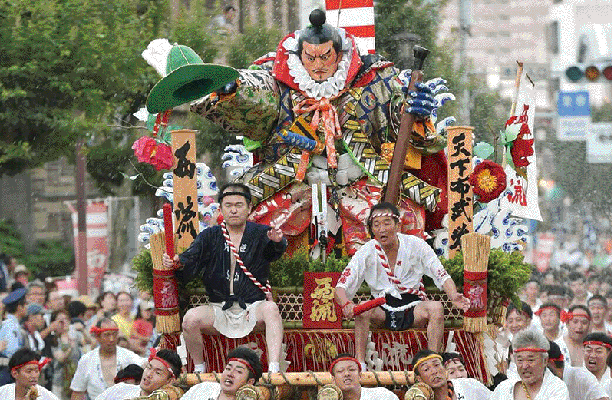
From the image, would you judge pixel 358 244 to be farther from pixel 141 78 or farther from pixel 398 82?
pixel 141 78

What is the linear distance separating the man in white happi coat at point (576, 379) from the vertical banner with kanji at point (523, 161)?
3.77ft

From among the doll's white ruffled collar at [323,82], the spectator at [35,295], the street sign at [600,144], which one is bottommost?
the spectator at [35,295]

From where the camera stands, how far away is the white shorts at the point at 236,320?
33.8 feet

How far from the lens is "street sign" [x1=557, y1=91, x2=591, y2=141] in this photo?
26.3 m

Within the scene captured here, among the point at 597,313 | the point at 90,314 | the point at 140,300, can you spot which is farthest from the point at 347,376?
the point at 140,300

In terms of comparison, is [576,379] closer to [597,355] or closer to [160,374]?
[597,355]

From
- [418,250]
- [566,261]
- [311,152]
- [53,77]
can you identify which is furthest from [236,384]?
[566,261]

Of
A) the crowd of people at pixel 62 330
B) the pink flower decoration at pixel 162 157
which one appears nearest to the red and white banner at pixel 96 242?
the crowd of people at pixel 62 330

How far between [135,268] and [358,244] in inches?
58.2

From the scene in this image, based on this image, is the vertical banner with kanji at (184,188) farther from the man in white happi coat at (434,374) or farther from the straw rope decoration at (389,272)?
the man in white happi coat at (434,374)

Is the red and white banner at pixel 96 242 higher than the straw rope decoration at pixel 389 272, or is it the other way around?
the red and white banner at pixel 96 242

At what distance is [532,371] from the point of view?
31.5 feet

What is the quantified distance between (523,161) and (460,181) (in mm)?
658

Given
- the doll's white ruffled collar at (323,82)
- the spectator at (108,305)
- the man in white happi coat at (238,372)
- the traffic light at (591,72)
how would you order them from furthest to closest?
the traffic light at (591,72), the spectator at (108,305), the doll's white ruffled collar at (323,82), the man in white happi coat at (238,372)
